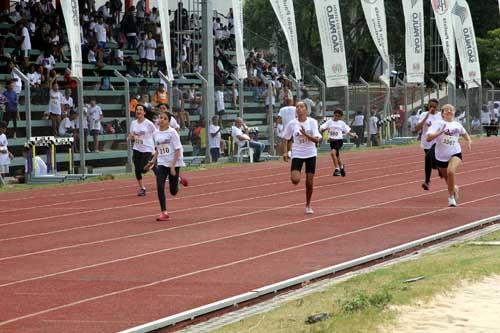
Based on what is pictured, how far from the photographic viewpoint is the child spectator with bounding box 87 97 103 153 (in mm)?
30141

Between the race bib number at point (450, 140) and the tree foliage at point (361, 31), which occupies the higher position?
the tree foliage at point (361, 31)

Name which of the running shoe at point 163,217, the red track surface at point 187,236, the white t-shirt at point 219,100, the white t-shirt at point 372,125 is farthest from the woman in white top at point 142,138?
the white t-shirt at point 372,125

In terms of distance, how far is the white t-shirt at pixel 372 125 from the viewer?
4503 centimetres

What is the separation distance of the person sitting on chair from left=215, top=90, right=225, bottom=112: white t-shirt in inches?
39.0

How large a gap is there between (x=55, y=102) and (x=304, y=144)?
1126 cm

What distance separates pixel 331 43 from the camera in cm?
3675

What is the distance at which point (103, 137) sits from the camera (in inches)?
1211

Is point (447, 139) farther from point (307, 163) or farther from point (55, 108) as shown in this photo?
point (55, 108)

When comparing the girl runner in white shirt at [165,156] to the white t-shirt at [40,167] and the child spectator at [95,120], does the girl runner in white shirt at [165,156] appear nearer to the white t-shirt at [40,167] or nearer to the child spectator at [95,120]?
the white t-shirt at [40,167]

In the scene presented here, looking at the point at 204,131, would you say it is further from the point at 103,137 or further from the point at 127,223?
the point at 127,223

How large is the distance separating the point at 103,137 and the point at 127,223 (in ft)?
41.2

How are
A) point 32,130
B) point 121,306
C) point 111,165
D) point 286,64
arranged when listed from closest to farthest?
point 121,306
point 32,130
point 111,165
point 286,64

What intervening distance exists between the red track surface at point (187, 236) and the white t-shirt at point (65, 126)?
2.43 meters

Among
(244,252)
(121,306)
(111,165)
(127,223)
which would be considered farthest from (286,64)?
(121,306)
